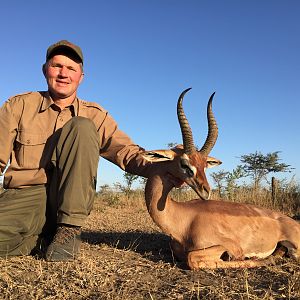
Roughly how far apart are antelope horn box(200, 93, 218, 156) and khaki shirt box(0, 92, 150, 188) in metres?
0.73

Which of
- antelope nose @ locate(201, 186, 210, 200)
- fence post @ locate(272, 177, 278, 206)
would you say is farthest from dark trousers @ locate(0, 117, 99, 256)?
fence post @ locate(272, 177, 278, 206)

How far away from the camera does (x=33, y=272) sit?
345 centimetres

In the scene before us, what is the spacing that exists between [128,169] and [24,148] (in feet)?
4.09

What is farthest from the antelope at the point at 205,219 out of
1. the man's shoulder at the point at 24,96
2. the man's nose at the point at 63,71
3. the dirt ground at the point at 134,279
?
the man's shoulder at the point at 24,96

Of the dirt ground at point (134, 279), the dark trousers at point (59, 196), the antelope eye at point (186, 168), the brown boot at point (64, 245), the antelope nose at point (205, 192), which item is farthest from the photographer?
the antelope eye at point (186, 168)

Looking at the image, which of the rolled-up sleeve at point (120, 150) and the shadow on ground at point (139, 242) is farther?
the rolled-up sleeve at point (120, 150)

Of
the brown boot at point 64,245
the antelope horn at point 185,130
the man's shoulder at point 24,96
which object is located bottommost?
the brown boot at point 64,245

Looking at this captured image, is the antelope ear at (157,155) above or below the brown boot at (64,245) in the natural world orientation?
above

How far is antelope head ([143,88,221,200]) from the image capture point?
4277mm

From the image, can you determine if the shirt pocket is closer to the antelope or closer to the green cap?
the green cap

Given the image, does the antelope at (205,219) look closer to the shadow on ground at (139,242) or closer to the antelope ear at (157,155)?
the antelope ear at (157,155)

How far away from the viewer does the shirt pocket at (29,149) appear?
4387 millimetres

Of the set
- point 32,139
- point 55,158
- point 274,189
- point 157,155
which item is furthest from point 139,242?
point 274,189

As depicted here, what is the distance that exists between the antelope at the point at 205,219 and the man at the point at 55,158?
338 millimetres
